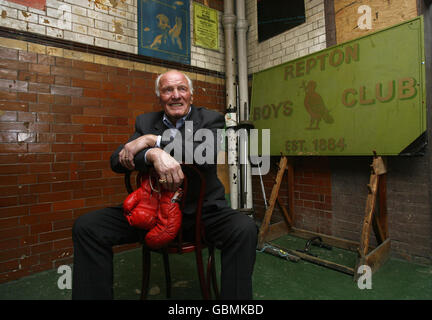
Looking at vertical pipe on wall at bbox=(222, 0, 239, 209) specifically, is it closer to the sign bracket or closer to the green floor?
the sign bracket

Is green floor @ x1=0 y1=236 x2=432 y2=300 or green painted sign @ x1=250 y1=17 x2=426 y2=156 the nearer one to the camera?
green floor @ x1=0 y1=236 x2=432 y2=300

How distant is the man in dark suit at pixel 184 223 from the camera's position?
1.29 meters

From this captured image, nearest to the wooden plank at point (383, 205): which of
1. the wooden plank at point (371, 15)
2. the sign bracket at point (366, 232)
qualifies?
the sign bracket at point (366, 232)

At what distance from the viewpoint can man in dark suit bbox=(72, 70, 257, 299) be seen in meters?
1.29

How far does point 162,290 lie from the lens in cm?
197

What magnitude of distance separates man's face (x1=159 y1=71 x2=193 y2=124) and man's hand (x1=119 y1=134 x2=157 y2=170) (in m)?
0.33

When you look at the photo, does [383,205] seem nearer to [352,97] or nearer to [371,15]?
[352,97]

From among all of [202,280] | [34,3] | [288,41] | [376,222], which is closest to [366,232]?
[376,222]

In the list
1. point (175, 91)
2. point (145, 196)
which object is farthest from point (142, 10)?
point (145, 196)

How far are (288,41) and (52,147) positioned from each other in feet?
9.70

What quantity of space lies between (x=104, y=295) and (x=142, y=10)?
2.94m

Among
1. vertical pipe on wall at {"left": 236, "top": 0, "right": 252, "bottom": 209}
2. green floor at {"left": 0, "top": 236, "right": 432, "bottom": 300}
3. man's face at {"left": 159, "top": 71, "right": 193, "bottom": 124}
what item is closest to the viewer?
man's face at {"left": 159, "top": 71, "right": 193, "bottom": 124}

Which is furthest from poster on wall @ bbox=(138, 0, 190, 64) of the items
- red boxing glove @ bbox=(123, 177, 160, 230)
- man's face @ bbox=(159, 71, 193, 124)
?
red boxing glove @ bbox=(123, 177, 160, 230)
